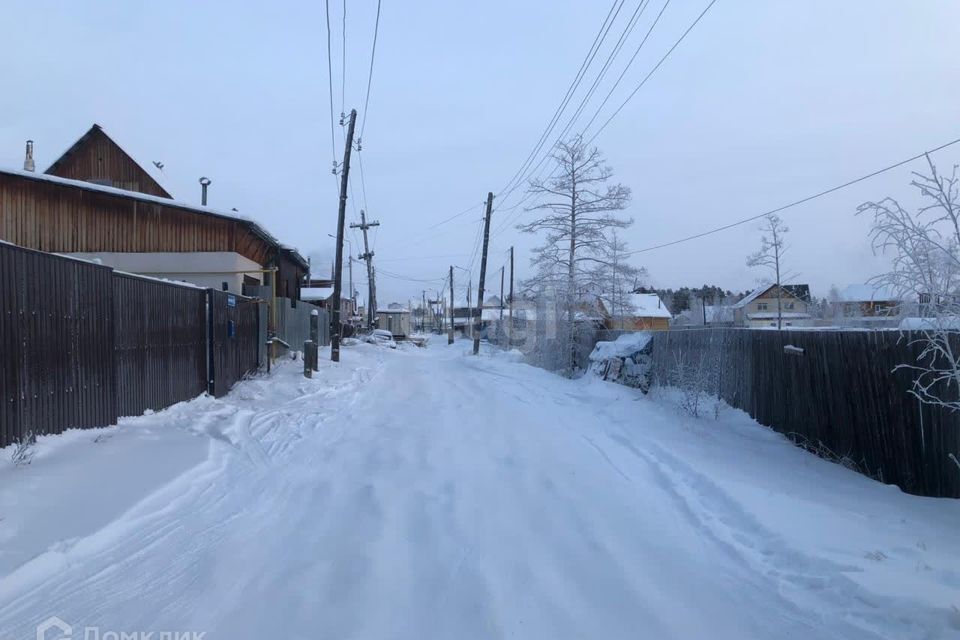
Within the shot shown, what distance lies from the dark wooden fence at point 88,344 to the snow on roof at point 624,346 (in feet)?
34.0

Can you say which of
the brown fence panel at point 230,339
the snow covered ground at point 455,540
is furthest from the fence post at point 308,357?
the snow covered ground at point 455,540

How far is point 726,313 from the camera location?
6888 cm

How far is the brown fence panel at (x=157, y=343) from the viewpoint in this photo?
8.60 meters

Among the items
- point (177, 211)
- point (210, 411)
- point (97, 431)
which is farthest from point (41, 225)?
point (97, 431)

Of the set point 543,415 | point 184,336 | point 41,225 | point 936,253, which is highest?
point 41,225

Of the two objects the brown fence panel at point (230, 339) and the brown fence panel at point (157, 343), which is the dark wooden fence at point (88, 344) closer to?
the brown fence panel at point (157, 343)

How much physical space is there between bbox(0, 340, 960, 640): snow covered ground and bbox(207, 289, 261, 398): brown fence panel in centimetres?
332

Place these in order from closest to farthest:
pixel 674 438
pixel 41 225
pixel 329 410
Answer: pixel 674 438
pixel 329 410
pixel 41 225

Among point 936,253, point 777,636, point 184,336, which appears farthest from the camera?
point 184,336

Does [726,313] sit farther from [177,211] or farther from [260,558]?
[260,558]

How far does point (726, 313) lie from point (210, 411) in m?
66.0

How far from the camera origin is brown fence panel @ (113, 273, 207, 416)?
28.2ft

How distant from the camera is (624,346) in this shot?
17.6 meters

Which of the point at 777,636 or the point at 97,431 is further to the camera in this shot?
the point at 97,431
